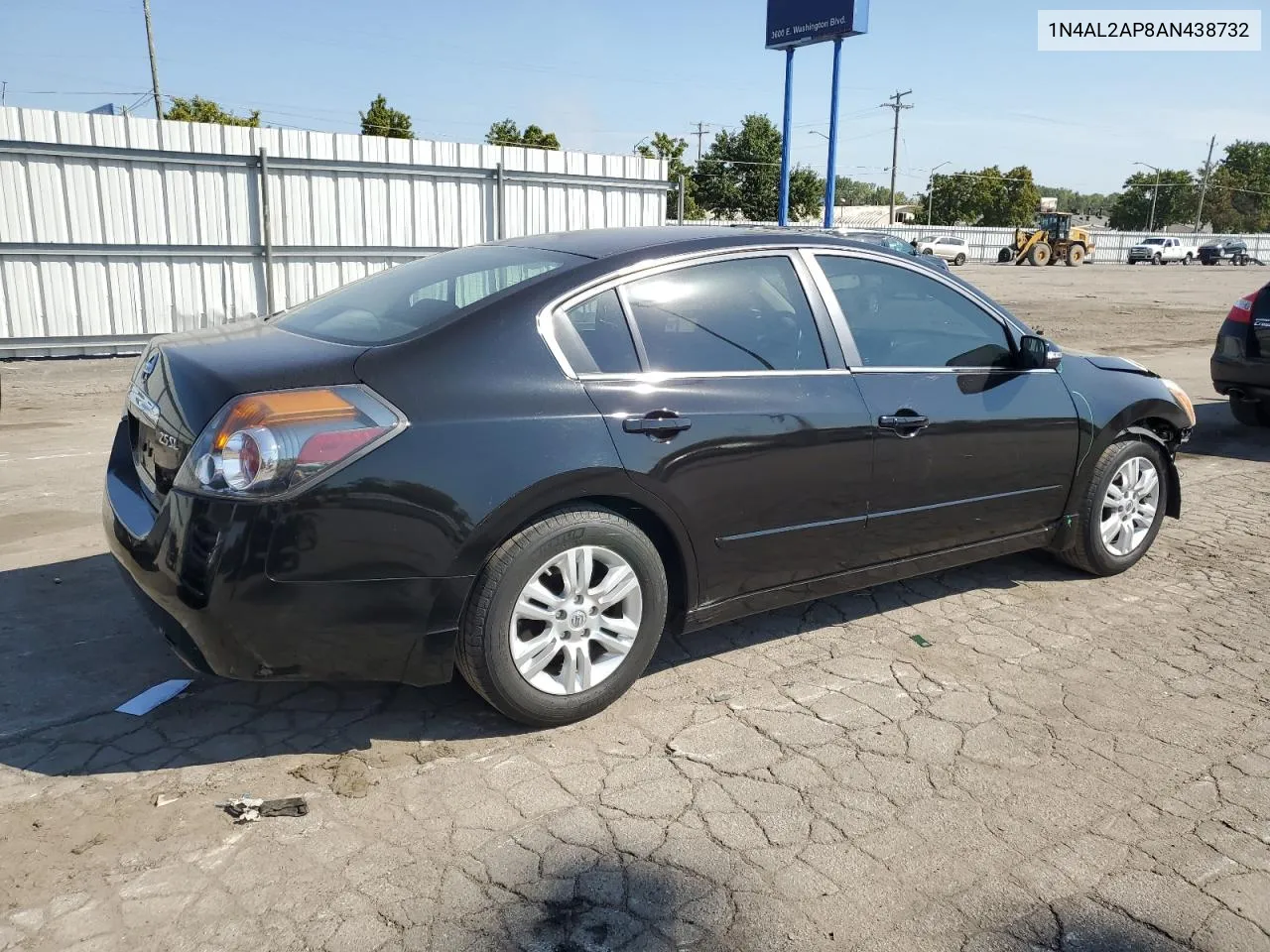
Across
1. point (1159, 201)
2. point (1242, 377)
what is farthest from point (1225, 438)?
point (1159, 201)

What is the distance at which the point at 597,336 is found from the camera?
3.41 m

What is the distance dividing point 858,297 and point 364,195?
33.4ft

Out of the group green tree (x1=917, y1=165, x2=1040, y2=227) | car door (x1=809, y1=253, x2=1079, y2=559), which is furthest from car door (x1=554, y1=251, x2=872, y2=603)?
green tree (x1=917, y1=165, x2=1040, y2=227)

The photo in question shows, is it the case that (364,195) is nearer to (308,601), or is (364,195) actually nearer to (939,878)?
(308,601)

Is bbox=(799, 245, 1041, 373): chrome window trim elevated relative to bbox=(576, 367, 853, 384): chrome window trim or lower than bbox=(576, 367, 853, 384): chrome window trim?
elevated

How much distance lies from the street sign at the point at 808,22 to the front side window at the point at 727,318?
19720 millimetres

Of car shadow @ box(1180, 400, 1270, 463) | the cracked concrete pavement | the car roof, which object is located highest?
the car roof

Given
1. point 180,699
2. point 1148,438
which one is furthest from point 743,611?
point 1148,438

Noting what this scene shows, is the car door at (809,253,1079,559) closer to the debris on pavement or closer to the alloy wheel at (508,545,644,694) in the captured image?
the alloy wheel at (508,545,644,694)

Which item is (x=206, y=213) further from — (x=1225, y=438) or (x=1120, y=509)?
(x=1225, y=438)

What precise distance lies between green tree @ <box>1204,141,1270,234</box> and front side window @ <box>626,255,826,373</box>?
381 feet

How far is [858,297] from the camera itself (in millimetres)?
4066

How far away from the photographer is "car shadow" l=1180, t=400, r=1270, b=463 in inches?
324

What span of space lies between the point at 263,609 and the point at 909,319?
275cm
